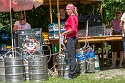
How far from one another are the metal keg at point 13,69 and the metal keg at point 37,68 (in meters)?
0.28

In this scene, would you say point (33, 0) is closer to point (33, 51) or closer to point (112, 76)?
point (33, 51)

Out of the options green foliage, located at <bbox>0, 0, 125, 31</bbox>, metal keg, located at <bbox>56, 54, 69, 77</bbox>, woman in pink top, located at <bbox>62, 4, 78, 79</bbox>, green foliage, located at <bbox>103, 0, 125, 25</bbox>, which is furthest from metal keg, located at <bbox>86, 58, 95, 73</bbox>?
green foliage, located at <bbox>103, 0, 125, 25</bbox>

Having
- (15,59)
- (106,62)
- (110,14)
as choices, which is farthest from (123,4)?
(15,59)

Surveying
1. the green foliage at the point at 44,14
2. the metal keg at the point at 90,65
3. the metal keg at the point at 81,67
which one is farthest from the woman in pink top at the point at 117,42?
the green foliage at the point at 44,14

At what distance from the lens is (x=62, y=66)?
30.0 feet

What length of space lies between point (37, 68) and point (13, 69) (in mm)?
596

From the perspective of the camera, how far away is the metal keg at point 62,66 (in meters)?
9.05

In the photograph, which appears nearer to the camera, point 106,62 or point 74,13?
point 74,13

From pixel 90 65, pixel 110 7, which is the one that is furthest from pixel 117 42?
pixel 110 7

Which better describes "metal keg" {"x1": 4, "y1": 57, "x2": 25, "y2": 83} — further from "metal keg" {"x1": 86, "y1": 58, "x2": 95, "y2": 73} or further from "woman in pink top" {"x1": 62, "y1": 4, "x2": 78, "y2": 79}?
"metal keg" {"x1": 86, "y1": 58, "x2": 95, "y2": 73}

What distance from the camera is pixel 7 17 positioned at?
49.1 ft

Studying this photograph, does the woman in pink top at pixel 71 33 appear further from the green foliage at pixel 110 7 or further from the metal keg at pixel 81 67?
the green foliage at pixel 110 7

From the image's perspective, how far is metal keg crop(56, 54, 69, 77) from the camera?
9.05 meters

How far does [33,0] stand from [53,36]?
118cm
